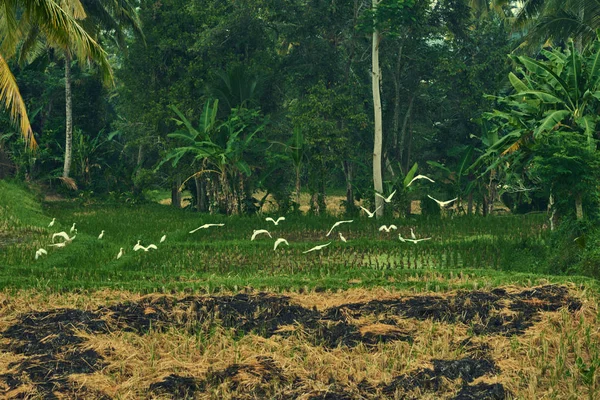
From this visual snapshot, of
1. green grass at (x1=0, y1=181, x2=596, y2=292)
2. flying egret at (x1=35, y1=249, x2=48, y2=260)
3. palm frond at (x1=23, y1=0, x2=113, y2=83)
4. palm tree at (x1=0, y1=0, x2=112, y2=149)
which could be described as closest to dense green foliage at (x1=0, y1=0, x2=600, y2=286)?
green grass at (x1=0, y1=181, x2=596, y2=292)

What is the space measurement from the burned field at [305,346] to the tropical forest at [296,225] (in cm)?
3

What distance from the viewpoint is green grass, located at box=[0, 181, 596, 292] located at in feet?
26.6

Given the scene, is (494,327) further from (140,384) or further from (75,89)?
(75,89)

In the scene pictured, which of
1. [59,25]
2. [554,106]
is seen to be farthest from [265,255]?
[554,106]

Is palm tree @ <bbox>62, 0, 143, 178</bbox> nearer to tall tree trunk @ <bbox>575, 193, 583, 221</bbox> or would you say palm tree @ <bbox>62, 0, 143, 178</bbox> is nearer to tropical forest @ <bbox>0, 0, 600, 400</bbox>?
tropical forest @ <bbox>0, 0, 600, 400</bbox>

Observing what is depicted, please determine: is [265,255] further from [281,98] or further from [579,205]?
[281,98]

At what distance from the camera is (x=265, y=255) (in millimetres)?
10586

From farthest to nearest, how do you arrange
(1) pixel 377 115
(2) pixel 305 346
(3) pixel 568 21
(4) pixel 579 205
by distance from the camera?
(3) pixel 568 21 → (1) pixel 377 115 → (4) pixel 579 205 → (2) pixel 305 346

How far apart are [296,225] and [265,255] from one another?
277 cm

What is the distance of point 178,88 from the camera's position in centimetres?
1838

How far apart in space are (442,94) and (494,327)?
43.8ft

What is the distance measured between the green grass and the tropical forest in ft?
0.17

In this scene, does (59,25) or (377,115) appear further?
(377,115)

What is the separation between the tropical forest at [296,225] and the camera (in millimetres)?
5574
